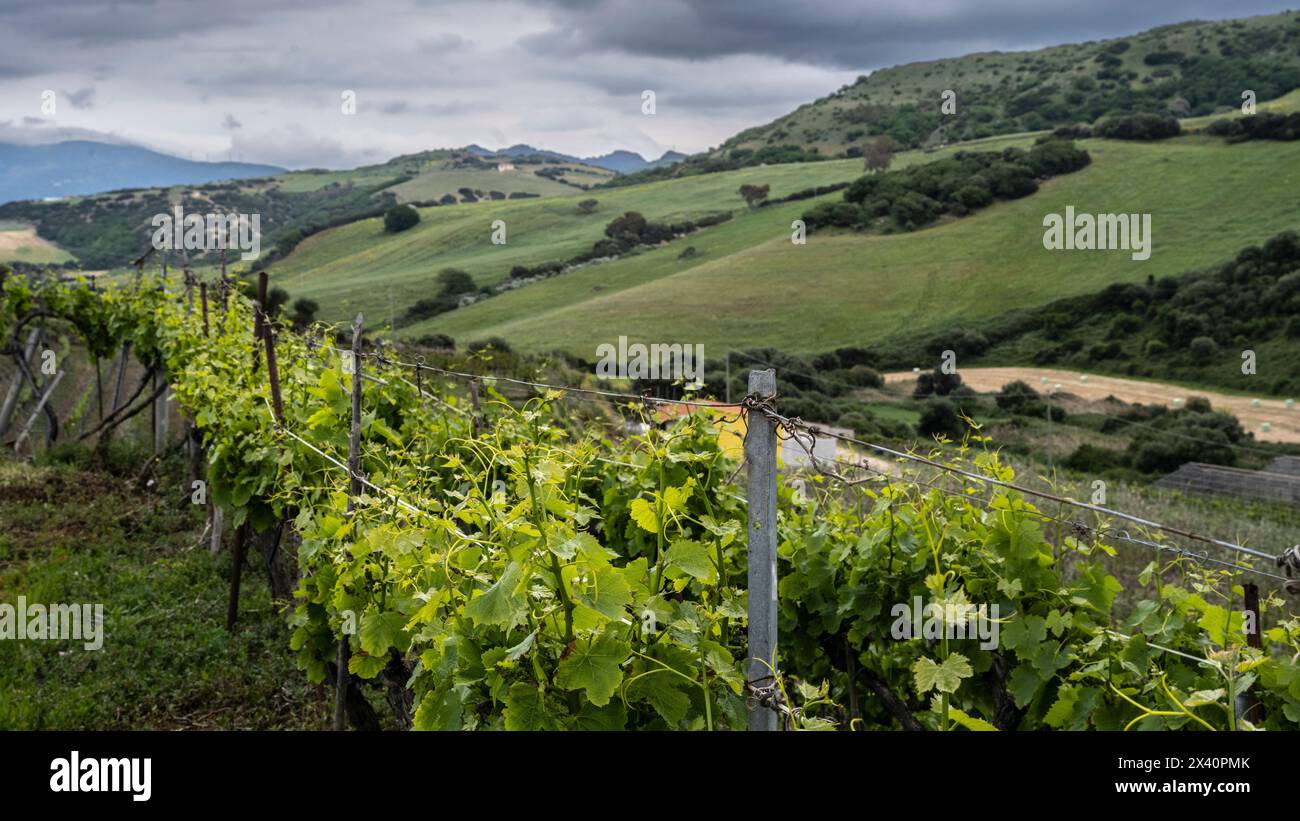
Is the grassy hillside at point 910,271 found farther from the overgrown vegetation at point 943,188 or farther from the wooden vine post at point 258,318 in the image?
the wooden vine post at point 258,318

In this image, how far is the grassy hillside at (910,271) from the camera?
48.1 meters

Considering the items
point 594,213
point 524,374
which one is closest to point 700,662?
point 524,374

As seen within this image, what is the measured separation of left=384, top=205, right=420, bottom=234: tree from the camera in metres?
80.4

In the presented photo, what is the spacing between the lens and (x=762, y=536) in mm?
2529

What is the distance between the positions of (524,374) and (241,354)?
1538 centimetres

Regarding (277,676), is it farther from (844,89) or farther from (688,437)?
(844,89)

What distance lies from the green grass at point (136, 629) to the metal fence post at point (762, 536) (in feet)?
14.3

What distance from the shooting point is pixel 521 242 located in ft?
251

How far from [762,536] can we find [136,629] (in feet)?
21.2

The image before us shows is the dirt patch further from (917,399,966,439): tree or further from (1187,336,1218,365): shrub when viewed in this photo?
(917,399,966,439): tree

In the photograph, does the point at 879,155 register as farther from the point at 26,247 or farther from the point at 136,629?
the point at 136,629
